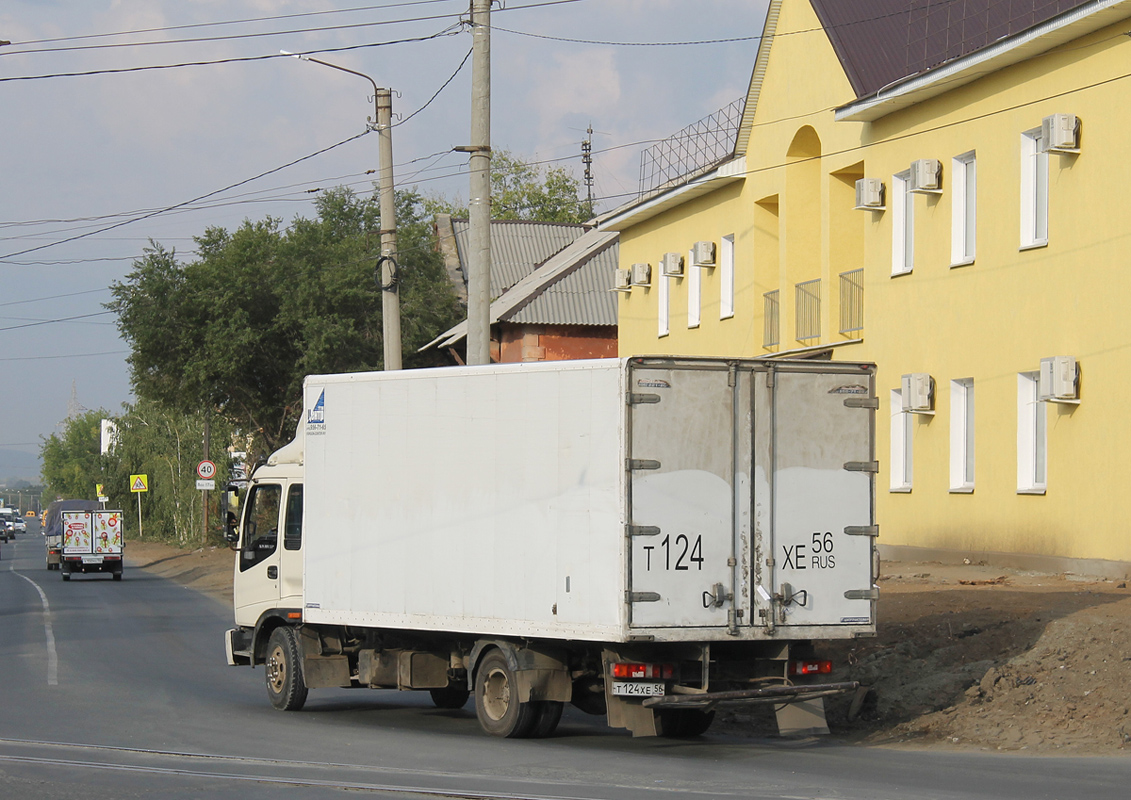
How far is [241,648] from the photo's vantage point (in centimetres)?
1477

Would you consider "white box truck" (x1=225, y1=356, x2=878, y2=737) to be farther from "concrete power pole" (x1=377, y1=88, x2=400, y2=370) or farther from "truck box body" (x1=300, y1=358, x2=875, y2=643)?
"concrete power pole" (x1=377, y1=88, x2=400, y2=370)

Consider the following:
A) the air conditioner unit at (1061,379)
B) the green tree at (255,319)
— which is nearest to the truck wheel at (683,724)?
the air conditioner unit at (1061,379)

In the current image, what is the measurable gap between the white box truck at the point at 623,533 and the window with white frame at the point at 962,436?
11580 mm

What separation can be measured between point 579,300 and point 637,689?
36.5m

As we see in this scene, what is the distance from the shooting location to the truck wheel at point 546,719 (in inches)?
447

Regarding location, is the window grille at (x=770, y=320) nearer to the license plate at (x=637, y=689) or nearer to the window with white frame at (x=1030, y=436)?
the window with white frame at (x=1030, y=436)

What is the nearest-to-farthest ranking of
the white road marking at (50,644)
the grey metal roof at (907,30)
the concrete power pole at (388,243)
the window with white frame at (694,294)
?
1. the white road marking at (50,644)
2. the concrete power pole at (388,243)
3. the grey metal roof at (907,30)
4. the window with white frame at (694,294)

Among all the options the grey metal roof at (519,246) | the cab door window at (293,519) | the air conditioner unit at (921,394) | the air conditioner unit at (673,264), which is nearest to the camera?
the cab door window at (293,519)

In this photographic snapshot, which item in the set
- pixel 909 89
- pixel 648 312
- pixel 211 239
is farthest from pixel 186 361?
pixel 909 89

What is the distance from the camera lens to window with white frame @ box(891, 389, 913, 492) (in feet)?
79.5

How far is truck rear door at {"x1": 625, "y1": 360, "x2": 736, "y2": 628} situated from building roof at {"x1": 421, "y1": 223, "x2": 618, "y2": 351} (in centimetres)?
3347

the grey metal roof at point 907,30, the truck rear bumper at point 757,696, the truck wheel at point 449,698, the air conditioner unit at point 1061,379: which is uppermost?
the grey metal roof at point 907,30

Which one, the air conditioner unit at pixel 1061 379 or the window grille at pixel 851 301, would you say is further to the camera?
the window grille at pixel 851 301

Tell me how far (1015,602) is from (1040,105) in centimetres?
818
